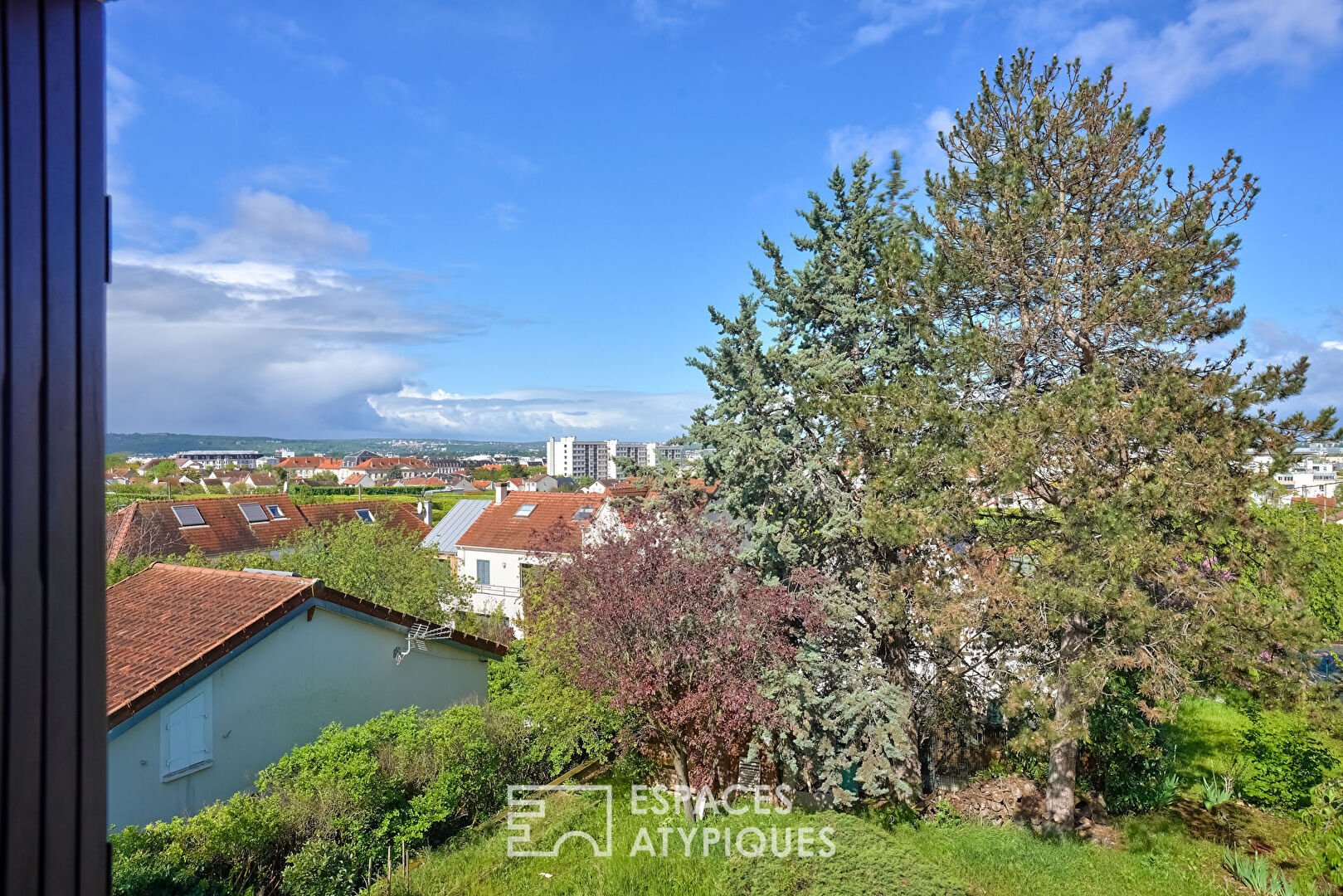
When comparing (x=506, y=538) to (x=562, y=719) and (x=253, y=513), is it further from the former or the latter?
(x=562, y=719)

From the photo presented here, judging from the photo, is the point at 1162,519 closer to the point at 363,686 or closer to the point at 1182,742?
the point at 1182,742

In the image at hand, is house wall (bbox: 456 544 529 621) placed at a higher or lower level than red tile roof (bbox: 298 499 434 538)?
lower

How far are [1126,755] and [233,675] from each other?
1159 centimetres

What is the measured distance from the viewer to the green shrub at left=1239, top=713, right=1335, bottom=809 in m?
9.21

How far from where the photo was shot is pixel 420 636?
10.6m

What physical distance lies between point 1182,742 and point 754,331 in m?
10.2

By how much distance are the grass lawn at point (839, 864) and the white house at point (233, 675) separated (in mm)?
2787

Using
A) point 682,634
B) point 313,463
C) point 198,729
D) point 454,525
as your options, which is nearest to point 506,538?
point 454,525

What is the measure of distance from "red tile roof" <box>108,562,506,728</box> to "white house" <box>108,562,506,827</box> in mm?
18

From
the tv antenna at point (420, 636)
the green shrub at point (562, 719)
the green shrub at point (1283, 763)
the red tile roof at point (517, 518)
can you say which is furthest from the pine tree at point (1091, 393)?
the red tile roof at point (517, 518)

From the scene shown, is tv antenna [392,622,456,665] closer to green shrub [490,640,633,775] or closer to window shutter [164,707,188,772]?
green shrub [490,640,633,775]

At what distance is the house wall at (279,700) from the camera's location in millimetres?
7414

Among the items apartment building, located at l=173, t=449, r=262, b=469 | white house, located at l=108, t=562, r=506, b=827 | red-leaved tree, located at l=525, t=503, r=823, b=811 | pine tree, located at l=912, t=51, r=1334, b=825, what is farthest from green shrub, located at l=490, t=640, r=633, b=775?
apartment building, located at l=173, t=449, r=262, b=469

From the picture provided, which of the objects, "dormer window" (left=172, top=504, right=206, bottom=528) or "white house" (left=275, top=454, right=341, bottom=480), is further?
"white house" (left=275, top=454, right=341, bottom=480)
